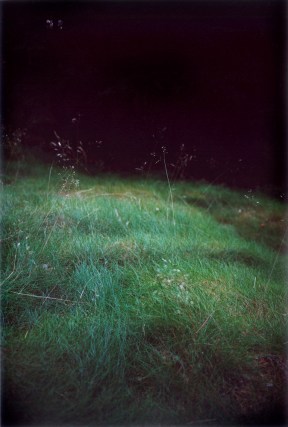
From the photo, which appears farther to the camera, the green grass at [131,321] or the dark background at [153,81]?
the dark background at [153,81]

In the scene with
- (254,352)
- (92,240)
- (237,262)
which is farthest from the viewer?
(237,262)

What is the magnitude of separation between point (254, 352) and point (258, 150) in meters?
3.25

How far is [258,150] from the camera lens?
5.00 meters

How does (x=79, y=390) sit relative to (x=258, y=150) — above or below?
below

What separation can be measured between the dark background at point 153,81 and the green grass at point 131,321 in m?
1.06

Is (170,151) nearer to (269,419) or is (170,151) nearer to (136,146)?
(136,146)

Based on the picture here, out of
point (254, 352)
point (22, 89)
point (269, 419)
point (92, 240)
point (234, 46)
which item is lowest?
point (269, 419)

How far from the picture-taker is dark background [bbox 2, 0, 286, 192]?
3.97m

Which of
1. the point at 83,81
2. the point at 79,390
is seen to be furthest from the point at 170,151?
the point at 79,390

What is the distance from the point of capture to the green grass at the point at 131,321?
1940mm

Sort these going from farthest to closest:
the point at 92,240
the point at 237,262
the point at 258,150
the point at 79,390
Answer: the point at 258,150, the point at 237,262, the point at 92,240, the point at 79,390

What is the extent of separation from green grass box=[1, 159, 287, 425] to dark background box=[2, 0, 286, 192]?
3.47ft

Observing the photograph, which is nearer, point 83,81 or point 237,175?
point 83,81

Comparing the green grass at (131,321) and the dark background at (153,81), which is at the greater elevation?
the dark background at (153,81)
